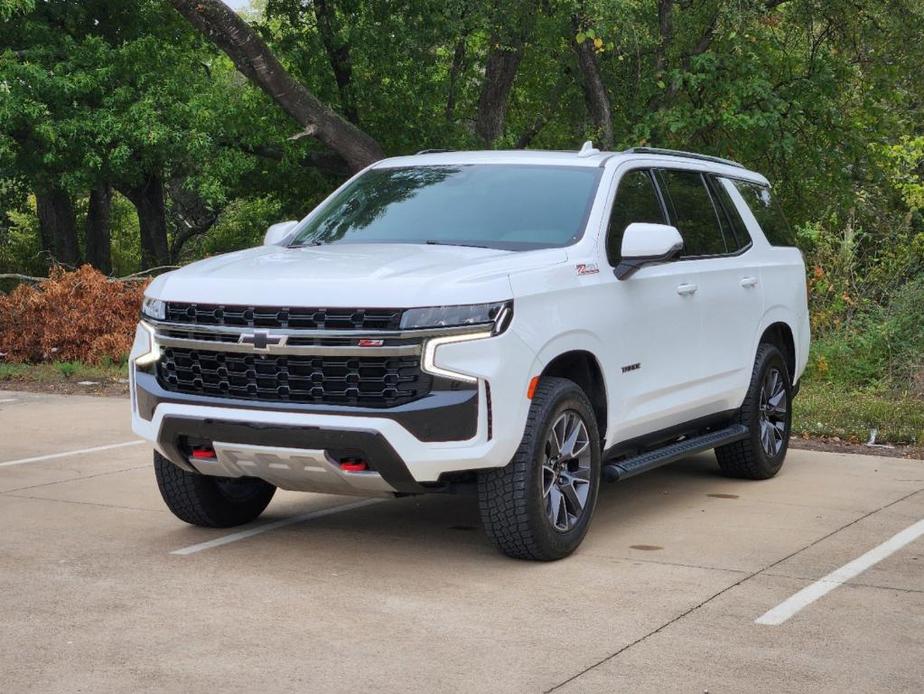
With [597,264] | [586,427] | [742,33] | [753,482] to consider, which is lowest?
[753,482]

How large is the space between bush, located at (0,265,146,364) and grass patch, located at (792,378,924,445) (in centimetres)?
805

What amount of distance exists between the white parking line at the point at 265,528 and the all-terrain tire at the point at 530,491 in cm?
155

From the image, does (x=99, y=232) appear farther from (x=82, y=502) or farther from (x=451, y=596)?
(x=451, y=596)

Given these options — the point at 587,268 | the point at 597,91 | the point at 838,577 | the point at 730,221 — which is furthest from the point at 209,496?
the point at 597,91

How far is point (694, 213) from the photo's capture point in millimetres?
8344

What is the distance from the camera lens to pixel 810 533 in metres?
7.45

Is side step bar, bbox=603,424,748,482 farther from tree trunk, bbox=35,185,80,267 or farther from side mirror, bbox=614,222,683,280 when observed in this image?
tree trunk, bbox=35,185,80,267

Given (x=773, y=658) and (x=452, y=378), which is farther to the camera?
(x=452, y=378)

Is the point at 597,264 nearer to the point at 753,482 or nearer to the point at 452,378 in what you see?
the point at 452,378

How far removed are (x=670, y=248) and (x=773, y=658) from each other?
2511 millimetres

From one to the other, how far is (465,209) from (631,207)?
0.92 metres

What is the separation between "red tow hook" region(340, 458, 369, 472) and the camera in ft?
20.3

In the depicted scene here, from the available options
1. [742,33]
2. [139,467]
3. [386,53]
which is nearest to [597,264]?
[139,467]

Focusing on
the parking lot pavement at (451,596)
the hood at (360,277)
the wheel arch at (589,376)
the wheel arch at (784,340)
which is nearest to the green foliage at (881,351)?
the wheel arch at (784,340)
